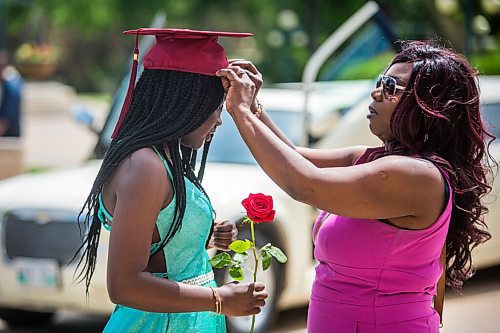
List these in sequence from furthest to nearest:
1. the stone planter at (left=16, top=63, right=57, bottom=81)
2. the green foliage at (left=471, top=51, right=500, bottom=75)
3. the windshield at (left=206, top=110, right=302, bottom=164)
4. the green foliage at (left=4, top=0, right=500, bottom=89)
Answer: the stone planter at (left=16, top=63, right=57, bottom=81), the green foliage at (left=4, top=0, right=500, bottom=89), the green foliage at (left=471, top=51, right=500, bottom=75), the windshield at (left=206, top=110, right=302, bottom=164)

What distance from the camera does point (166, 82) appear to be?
2.70 m

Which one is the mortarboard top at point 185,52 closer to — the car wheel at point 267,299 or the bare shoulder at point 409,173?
the bare shoulder at point 409,173

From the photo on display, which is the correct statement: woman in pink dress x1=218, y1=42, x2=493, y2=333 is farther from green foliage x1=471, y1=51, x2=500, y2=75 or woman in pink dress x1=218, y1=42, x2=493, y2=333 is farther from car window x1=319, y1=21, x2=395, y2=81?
green foliage x1=471, y1=51, x2=500, y2=75

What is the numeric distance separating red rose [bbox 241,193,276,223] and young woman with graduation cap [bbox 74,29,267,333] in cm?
11

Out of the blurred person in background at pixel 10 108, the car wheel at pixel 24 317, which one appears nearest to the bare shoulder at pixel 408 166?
the car wheel at pixel 24 317

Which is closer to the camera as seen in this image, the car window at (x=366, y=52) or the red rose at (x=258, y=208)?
the red rose at (x=258, y=208)

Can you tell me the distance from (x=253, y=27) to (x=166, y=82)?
41013 mm

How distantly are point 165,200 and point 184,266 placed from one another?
0.22 metres

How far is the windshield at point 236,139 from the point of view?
6.91 metres

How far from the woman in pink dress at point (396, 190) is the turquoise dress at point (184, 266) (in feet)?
0.77

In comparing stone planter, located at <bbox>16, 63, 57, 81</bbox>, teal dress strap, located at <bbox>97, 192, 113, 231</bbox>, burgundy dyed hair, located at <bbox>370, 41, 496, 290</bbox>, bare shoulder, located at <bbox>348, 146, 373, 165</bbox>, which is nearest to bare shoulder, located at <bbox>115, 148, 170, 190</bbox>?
teal dress strap, located at <bbox>97, 192, 113, 231</bbox>

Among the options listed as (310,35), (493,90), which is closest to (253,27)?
(310,35)

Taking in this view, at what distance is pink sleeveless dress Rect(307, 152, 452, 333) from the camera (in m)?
2.89

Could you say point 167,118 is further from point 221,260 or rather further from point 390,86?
point 390,86
